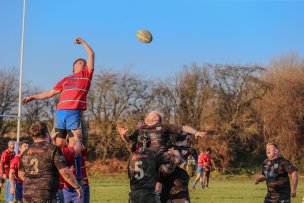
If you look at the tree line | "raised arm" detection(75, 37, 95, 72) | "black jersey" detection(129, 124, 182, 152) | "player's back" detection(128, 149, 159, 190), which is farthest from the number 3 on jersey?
the tree line

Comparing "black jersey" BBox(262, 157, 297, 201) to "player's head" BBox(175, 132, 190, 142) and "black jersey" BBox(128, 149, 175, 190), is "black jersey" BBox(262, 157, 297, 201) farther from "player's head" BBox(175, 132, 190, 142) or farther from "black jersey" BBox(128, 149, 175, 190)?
"black jersey" BBox(128, 149, 175, 190)

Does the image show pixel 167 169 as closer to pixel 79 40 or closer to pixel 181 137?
pixel 181 137

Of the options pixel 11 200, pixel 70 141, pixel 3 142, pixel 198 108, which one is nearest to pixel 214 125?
pixel 198 108

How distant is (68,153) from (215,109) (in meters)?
40.5

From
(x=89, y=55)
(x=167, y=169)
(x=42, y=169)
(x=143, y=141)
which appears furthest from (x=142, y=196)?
(x=89, y=55)

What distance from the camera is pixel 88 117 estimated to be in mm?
46844

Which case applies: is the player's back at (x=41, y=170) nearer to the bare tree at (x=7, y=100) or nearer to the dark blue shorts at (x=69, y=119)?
the dark blue shorts at (x=69, y=119)

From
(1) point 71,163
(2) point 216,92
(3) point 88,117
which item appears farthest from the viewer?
(2) point 216,92

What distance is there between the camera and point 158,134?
1061cm

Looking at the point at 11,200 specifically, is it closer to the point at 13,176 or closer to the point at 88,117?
the point at 13,176

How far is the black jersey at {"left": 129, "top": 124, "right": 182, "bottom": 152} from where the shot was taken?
10.6 metres

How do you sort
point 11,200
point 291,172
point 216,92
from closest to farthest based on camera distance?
point 291,172 < point 11,200 < point 216,92

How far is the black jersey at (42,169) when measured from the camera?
8406 mm

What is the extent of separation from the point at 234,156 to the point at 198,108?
5515mm
